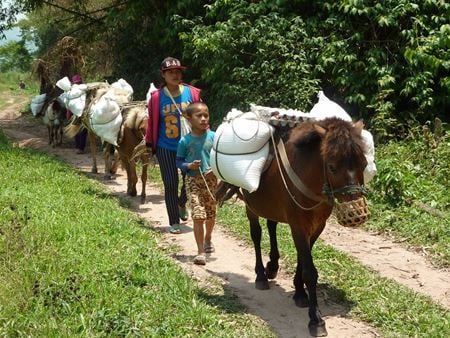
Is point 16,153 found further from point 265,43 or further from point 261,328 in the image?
point 261,328

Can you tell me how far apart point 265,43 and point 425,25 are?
2.78m

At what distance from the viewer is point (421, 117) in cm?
1026

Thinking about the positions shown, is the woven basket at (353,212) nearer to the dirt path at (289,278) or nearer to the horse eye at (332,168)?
the horse eye at (332,168)

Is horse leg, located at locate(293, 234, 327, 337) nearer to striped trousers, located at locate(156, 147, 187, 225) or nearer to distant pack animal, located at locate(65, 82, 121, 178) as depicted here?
striped trousers, located at locate(156, 147, 187, 225)

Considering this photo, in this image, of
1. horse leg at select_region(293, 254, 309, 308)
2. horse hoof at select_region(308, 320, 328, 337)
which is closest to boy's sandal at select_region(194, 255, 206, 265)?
horse leg at select_region(293, 254, 309, 308)

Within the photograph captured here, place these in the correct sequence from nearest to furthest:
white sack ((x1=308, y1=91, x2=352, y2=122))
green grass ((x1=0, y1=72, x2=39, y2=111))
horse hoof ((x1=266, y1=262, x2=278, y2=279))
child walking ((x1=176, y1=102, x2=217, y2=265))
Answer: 1. white sack ((x1=308, y1=91, x2=352, y2=122))
2. horse hoof ((x1=266, y1=262, x2=278, y2=279))
3. child walking ((x1=176, y1=102, x2=217, y2=265))
4. green grass ((x1=0, y1=72, x2=39, y2=111))

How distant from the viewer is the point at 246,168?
4.70 m

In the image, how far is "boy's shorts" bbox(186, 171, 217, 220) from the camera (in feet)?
19.3

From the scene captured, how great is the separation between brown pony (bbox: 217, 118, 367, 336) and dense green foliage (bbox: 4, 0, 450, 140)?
5.40 meters

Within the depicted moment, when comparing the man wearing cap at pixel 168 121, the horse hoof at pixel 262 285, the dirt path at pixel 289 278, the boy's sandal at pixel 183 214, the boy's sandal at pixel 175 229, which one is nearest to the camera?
the dirt path at pixel 289 278

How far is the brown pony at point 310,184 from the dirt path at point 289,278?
0.22 m

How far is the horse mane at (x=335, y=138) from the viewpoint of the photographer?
3.96 meters

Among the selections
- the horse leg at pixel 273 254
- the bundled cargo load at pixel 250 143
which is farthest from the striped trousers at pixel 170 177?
the bundled cargo load at pixel 250 143

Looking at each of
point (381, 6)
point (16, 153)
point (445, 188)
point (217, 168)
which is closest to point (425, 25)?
point (381, 6)
